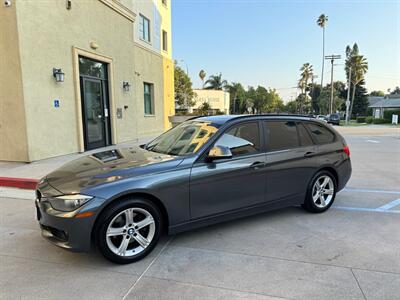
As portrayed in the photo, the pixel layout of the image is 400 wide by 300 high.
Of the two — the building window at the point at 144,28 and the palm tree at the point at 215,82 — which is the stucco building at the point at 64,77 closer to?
the building window at the point at 144,28

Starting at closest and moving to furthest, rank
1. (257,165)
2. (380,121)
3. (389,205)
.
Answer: (257,165), (389,205), (380,121)

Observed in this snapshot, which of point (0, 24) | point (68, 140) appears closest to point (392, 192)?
point (68, 140)

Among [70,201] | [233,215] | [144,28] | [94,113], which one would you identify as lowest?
[233,215]

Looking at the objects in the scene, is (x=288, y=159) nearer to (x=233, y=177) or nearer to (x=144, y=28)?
(x=233, y=177)

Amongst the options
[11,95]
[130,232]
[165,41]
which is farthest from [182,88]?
[130,232]

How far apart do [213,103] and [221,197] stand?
5066 centimetres

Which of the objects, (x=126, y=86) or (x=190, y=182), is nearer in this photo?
(x=190, y=182)

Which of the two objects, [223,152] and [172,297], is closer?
[172,297]

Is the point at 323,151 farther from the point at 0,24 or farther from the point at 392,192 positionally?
the point at 0,24

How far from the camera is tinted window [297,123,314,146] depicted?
451 centimetres

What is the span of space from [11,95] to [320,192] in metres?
7.80

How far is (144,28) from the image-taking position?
54.7ft

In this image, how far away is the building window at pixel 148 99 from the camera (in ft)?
56.0

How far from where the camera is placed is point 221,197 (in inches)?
144
